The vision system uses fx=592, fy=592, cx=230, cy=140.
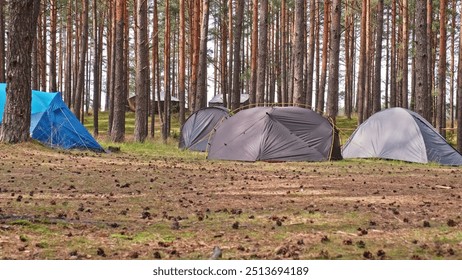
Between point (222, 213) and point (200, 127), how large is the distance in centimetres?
1487

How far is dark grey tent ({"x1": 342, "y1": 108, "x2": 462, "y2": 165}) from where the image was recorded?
1645cm

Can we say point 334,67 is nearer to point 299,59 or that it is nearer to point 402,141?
point 299,59

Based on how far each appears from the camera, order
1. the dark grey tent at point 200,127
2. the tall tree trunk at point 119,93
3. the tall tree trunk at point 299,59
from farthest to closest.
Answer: the tall tree trunk at point 119,93 → the dark grey tent at point 200,127 → the tall tree trunk at point 299,59

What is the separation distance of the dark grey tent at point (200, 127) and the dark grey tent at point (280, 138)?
16.1ft

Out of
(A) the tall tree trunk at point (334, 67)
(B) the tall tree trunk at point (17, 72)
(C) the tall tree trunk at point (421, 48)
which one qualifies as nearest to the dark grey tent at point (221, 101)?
(A) the tall tree trunk at point (334, 67)

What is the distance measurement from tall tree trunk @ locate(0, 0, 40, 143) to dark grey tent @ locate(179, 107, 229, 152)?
7996 millimetres

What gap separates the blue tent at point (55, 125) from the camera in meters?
16.2

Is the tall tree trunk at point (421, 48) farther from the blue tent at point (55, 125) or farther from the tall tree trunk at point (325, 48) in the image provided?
the blue tent at point (55, 125)

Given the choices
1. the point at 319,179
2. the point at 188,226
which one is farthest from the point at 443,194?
the point at 188,226

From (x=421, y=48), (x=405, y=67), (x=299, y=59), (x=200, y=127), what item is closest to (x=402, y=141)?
(x=421, y=48)

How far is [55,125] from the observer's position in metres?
16.5

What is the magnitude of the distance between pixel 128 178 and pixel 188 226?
4799mm
